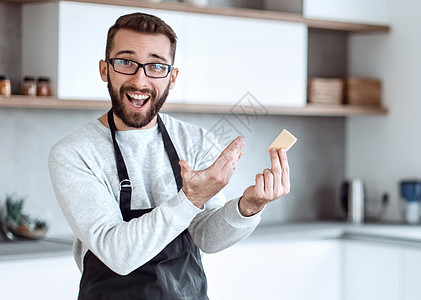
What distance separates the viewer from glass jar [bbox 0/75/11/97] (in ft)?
10.5

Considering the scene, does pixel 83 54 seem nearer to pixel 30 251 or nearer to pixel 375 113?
pixel 30 251

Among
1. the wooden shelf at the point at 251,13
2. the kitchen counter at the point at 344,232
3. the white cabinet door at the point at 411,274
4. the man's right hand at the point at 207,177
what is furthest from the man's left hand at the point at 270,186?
the white cabinet door at the point at 411,274

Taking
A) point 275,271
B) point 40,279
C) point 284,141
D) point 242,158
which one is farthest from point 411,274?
point 284,141

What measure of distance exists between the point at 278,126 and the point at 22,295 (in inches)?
76.1

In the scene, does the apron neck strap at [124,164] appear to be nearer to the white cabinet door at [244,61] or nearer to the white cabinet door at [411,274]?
the white cabinet door at [244,61]

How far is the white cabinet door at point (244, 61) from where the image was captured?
3666mm

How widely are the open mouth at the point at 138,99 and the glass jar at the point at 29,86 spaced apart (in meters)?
1.63

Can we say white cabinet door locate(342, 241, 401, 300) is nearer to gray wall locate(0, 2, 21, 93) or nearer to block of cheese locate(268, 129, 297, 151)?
gray wall locate(0, 2, 21, 93)

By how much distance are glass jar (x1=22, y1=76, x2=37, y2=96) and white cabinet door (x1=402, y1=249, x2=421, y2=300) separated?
195 cm

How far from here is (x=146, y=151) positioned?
180 centimetres

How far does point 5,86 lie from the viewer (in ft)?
10.5

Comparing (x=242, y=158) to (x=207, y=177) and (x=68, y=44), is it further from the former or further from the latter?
(x=207, y=177)

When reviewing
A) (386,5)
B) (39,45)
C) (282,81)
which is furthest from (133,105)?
(386,5)

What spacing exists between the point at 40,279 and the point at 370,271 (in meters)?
1.75
